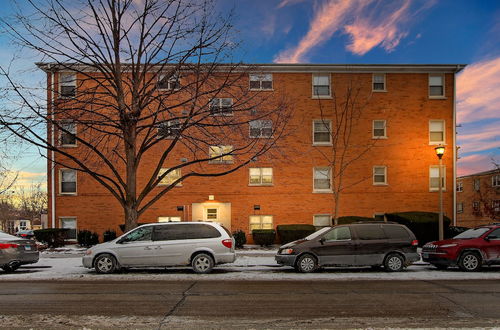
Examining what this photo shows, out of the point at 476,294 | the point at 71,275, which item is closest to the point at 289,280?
the point at 476,294

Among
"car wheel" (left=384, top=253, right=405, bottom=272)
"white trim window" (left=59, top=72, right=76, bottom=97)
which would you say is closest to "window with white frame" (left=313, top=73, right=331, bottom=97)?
"white trim window" (left=59, top=72, right=76, bottom=97)

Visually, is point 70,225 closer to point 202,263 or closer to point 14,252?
point 14,252

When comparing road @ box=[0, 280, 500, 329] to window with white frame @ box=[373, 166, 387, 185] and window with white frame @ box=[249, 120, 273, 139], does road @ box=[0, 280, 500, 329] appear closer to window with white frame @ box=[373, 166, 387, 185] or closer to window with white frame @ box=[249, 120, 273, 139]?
window with white frame @ box=[249, 120, 273, 139]

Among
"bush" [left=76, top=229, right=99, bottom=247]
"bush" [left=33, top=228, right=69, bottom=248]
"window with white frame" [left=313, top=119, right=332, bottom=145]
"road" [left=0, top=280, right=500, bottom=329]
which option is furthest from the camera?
"window with white frame" [left=313, top=119, right=332, bottom=145]

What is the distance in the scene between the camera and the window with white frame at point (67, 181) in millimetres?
26628

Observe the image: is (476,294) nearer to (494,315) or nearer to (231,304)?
(494,315)

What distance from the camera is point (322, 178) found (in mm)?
27062

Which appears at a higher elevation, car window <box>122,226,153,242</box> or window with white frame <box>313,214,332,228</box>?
car window <box>122,226,153,242</box>

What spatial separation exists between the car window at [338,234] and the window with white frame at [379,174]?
13838mm

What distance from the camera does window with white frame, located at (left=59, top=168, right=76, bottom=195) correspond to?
26628mm

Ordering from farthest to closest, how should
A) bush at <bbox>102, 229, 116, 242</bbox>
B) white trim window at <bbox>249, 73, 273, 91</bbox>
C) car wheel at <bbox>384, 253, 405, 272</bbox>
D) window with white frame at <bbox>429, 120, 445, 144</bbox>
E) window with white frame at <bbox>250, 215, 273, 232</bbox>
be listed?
1. window with white frame at <bbox>429, 120, 445, 144</bbox>
2. white trim window at <bbox>249, 73, 273, 91</bbox>
3. window with white frame at <bbox>250, 215, 273, 232</bbox>
4. bush at <bbox>102, 229, 116, 242</bbox>
5. car wheel at <bbox>384, 253, 405, 272</bbox>

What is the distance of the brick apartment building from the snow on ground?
1030 centimetres

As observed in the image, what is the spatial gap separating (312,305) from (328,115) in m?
19.5

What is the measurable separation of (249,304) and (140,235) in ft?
19.8
